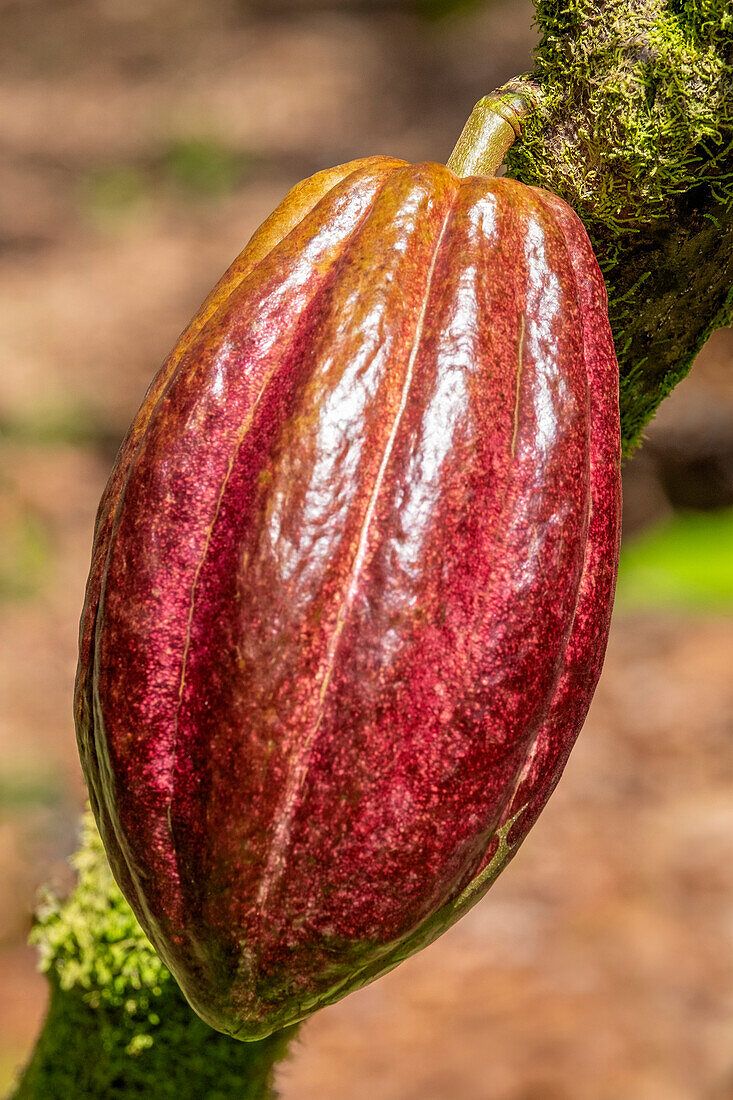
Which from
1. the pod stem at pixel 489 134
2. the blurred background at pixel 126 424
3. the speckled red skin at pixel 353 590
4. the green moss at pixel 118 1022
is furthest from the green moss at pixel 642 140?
the blurred background at pixel 126 424

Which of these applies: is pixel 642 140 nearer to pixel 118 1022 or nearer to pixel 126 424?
pixel 118 1022

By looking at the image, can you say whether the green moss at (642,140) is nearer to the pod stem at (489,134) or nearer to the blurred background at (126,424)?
the pod stem at (489,134)

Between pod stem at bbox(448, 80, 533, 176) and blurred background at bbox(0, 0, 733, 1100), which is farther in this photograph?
blurred background at bbox(0, 0, 733, 1100)

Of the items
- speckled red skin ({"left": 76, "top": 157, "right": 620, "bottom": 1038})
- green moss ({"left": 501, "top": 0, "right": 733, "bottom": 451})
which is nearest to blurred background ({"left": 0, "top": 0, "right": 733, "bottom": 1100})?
speckled red skin ({"left": 76, "top": 157, "right": 620, "bottom": 1038})

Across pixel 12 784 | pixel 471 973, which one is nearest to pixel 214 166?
pixel 12 784

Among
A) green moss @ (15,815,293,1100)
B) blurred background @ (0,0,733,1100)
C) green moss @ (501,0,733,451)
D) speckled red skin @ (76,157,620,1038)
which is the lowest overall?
blurred background @ (0,0,733,1100)

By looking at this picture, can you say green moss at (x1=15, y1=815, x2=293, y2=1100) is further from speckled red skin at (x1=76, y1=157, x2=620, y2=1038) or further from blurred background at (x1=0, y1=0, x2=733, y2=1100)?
speckled red skin at (x1=76, y1=157, x2=620, y2=1038)

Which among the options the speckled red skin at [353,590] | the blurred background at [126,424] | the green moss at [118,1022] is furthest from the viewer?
the blurred background at [126,424]
